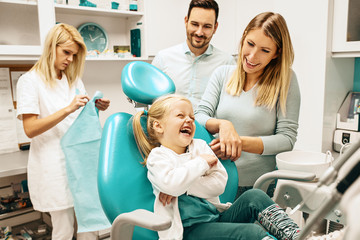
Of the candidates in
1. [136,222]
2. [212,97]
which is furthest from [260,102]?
[136,222]

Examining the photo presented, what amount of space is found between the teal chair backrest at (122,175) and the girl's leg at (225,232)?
14cm

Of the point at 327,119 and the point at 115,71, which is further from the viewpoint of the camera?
the point at 115,71

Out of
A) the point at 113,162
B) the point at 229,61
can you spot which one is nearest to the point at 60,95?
the point at 113,162

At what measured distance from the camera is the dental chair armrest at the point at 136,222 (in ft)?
2.80

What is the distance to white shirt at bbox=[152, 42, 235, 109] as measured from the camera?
6.97 feet

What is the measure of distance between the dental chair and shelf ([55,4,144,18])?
1.39 meters

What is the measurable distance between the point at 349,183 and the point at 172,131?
0.86 meters

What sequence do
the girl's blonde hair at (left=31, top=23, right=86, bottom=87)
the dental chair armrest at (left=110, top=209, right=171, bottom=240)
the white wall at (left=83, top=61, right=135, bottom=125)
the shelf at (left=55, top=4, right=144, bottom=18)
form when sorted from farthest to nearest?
1. the white wall at (left=83, top=61, right=135, bottom=125)
2. the shelf at (left=55, top=4, right=144, bottom=18)
3. the girl's blonde hair at (left=31, top=23, right=86, bottom=87)
4. the dental chair armrest at (left=110, top=209, right=171, bottom=240)

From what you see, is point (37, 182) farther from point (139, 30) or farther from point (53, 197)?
point (139, 30)

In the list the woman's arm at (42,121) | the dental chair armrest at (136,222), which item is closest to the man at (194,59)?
the woman's arm at (42,121)

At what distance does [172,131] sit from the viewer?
1.24 m

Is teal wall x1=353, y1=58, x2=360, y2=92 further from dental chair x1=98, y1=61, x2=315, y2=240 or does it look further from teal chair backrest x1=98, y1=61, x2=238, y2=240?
teal chair backrest x1=98, y1=61, x2=238, y2=240

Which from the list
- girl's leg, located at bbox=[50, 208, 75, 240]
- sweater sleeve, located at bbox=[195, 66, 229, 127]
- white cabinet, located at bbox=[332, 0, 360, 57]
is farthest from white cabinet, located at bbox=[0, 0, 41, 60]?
white cabinet, located at bbox=[332, 0, 360, 57]

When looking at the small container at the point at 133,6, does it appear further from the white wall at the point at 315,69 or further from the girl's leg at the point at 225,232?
the girl's leg at the point at 225,232
